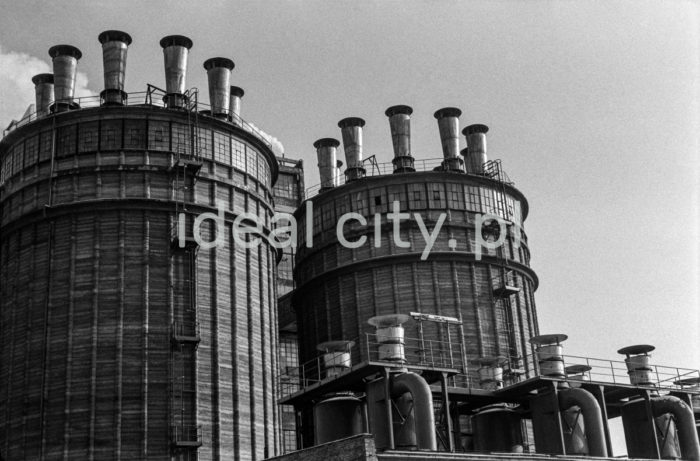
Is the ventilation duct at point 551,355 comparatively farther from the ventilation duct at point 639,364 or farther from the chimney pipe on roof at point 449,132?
the chimney pipe on roof at point 449,132

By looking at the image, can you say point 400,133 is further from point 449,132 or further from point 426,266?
point 426,266

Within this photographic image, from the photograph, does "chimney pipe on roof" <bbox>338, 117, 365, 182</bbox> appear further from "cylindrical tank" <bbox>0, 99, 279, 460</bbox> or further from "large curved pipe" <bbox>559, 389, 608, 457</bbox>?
"large curved pipe" <bbox>559, 389, 608, 457</bbox>

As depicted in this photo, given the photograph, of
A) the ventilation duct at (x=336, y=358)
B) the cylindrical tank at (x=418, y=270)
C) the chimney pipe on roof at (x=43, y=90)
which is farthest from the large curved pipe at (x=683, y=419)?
the chimney pipe on roof at (x=43, y=90)

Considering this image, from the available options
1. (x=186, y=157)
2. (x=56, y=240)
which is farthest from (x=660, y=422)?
(x=56, y=240)

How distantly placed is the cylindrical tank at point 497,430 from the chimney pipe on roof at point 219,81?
22.7 m

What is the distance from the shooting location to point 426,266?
57.2 m

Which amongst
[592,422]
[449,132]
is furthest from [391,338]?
[449,132]

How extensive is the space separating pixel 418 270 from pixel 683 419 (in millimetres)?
19380

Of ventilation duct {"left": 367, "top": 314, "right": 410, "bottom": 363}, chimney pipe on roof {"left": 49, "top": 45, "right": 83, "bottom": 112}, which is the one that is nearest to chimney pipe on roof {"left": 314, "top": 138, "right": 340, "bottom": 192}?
chimney pipe on roof {"left": 49, "top": 45, "right": 83, "bottom": 112}

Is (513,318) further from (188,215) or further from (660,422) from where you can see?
(188,215)

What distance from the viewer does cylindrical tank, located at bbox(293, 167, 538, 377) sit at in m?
56.2

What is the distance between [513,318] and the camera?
5738cm

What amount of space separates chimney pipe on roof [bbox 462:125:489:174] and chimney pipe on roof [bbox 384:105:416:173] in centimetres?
427

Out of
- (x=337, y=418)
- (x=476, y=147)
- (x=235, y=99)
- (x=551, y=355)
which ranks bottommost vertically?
(x=337, y=418)
